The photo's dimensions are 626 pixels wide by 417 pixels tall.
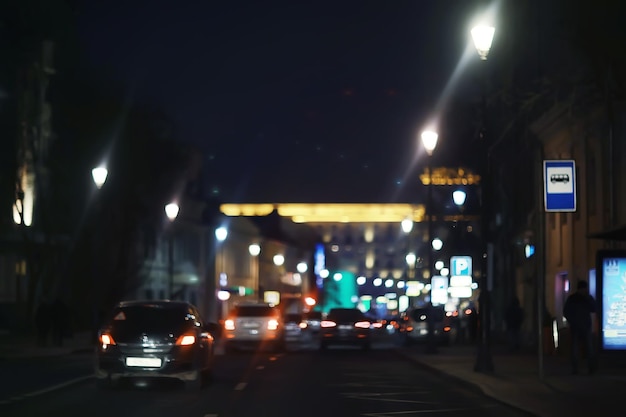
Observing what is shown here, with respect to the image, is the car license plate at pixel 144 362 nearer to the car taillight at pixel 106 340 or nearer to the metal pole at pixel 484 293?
the car taillight at pixel 106 340

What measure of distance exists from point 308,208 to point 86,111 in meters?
117

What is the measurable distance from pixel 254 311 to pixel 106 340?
72.5ft

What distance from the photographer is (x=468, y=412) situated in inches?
757

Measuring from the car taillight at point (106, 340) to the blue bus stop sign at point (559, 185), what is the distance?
336 inches

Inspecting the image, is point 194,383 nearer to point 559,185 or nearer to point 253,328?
point 559,185

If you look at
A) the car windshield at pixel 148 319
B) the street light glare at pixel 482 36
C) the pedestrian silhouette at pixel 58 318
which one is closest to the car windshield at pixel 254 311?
the pedestrian silhouette at pixel 58 318

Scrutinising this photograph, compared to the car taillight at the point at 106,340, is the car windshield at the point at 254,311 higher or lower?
lower

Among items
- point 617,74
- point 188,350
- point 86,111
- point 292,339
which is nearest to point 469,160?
point 292,339

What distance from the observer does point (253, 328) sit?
144ft

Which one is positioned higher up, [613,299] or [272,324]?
[613,299]

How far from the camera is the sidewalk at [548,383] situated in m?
18.9

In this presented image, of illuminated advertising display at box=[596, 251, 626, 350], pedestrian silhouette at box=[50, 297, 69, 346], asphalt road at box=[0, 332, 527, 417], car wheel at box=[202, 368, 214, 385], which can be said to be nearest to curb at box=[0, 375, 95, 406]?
asphalt road at box=[0, 332, 527, 417]

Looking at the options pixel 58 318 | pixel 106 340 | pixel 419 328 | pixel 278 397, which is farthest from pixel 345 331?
pixel 278 397

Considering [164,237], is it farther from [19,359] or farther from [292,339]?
[19,359]
